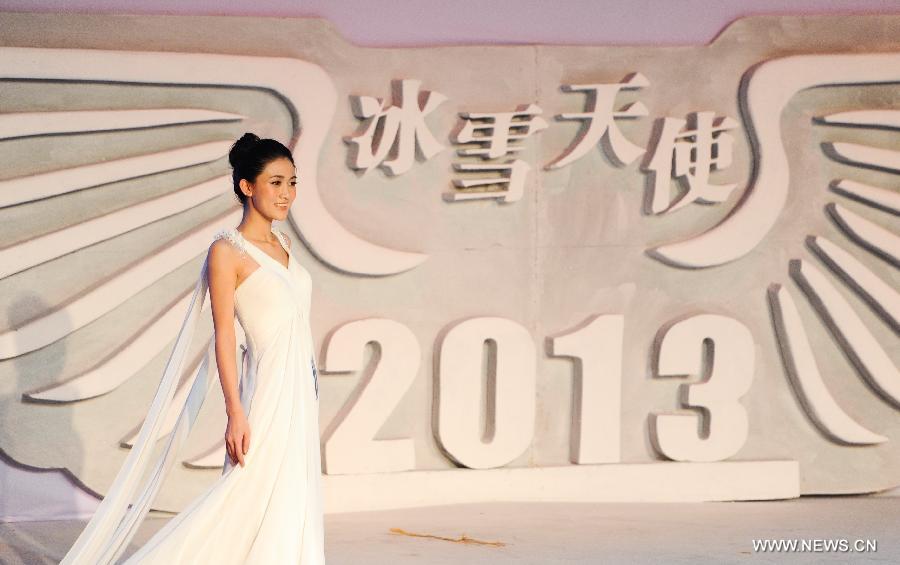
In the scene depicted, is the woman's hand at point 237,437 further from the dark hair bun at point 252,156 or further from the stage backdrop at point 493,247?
the stage backdrop at point 493,247

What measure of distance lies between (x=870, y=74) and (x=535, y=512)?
221 centimetres

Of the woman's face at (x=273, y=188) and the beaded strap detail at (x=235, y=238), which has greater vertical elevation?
the woman's face at (x=273, y=188)

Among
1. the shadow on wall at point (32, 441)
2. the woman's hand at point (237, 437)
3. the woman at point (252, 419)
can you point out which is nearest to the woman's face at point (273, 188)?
the woman at point (252, 419)

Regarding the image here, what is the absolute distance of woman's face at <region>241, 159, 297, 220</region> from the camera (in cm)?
326

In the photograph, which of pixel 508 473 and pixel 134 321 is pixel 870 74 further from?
pixel 134 321

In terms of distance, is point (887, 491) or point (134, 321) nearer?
point (134, 321)

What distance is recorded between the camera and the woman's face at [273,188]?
128 inches

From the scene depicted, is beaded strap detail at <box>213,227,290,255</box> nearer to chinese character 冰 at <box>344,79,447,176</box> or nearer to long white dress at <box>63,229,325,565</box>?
long white dress at <box>63,229,325,565</box>

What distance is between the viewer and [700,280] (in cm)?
530

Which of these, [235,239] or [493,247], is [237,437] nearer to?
[235,239]

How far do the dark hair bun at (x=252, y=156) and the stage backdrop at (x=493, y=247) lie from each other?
63.5 inches

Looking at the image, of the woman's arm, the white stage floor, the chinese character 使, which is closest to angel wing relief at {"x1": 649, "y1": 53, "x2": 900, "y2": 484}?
the chinese character 使

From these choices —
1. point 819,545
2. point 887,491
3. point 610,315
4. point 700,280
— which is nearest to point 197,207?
point 610,315

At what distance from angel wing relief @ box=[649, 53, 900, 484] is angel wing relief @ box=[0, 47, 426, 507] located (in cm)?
163
